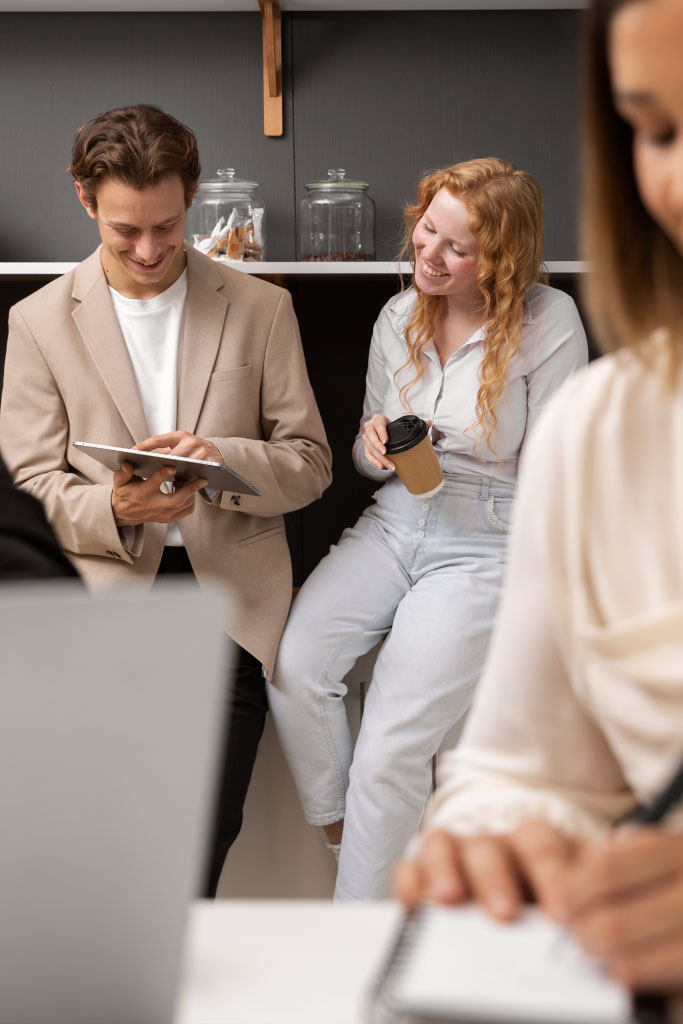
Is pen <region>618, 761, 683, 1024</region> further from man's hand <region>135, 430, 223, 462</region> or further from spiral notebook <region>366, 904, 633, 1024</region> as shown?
man's hand <region>135, 430, 223, 462</region>

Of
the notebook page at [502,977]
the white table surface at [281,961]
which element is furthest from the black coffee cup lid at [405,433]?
the notebook page at [502,977]

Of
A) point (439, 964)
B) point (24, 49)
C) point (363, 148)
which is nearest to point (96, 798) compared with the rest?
point (439, 964)

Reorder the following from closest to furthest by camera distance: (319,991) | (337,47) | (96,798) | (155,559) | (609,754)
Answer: (96,798) < (319,991) < (609,754) < (155,559) < (337,47)

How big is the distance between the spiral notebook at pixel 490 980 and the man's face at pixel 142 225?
1.66 metres

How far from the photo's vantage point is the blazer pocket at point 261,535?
1984mm

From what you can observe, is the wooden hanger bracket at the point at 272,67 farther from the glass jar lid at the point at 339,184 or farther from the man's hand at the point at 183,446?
the man's hand at the point at 183,446

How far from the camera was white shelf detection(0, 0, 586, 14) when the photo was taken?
93.1 inches

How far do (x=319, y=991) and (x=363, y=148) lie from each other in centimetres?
226

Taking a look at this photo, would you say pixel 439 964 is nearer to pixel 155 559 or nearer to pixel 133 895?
pixel 133 895

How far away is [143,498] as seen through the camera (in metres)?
1.82

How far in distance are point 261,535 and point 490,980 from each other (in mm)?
1611

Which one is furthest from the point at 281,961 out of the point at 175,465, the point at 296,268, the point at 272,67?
the point at 272,67

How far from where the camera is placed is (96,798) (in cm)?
39

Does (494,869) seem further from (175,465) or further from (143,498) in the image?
(143,498)
